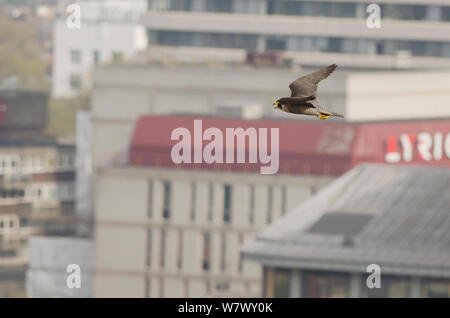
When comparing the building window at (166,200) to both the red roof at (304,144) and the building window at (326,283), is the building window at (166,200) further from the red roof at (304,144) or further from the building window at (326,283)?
the building window at (326,283)

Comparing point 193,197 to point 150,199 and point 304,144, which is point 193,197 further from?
point 304,144

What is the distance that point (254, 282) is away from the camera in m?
150

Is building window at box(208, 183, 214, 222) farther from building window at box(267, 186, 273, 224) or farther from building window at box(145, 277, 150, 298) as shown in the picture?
building window at box(145, 277, 150, 298)

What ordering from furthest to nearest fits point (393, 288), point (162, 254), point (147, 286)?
1. point (147, 286)
2. point (162, 254)
3. point (393, 288)

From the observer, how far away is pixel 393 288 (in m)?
94.8

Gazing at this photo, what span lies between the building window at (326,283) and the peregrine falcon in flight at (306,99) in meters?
67.9

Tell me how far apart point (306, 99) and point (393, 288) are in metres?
68.2

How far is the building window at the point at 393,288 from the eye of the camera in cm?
9362

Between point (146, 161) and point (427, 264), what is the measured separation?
62.3 meters

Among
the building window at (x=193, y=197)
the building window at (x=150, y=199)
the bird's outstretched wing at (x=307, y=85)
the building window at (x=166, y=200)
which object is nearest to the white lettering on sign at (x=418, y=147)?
the building window at (x=193, y=197)

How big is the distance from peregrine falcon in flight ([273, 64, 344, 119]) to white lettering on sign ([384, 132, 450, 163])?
128469 millimetres

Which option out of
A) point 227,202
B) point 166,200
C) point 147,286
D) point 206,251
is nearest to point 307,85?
point 227,202
